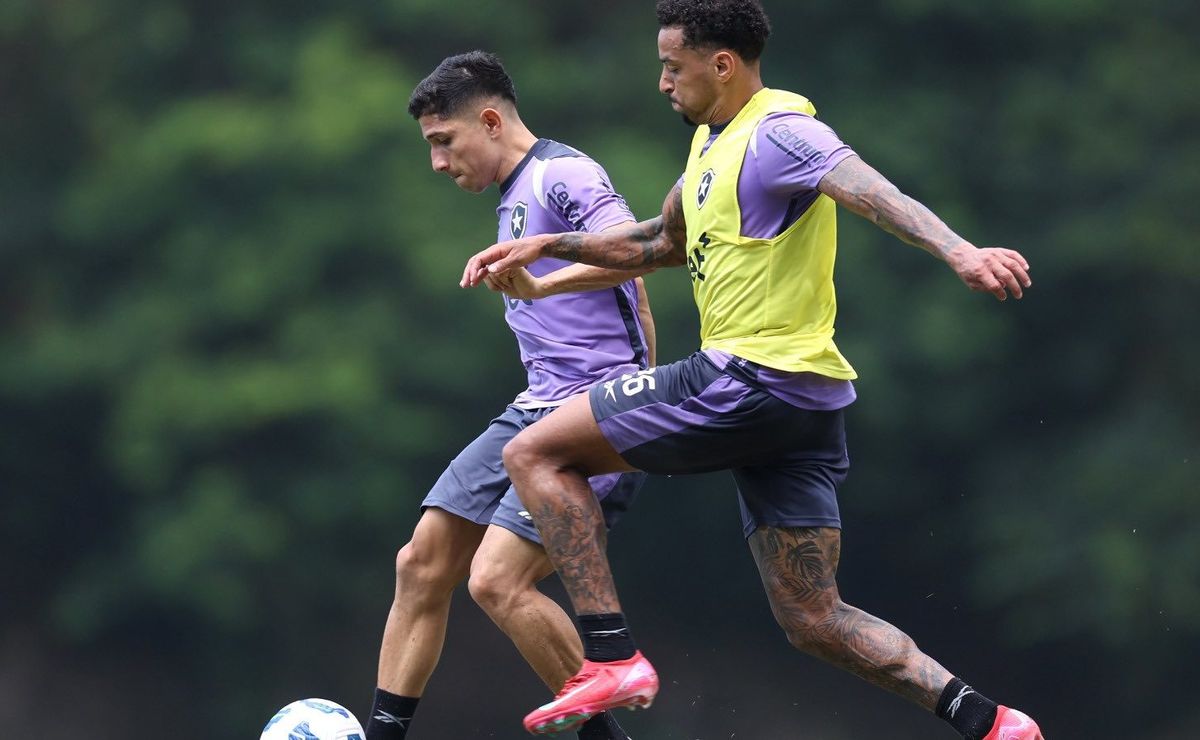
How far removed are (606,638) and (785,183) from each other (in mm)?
1072

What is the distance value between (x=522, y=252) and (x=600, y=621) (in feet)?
2.83

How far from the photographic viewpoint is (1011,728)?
142 inches

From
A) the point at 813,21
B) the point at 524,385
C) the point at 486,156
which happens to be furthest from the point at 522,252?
the point at 813,21

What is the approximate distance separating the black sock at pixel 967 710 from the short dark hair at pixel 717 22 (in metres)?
1.56

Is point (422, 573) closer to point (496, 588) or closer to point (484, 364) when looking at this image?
point (496, 588)

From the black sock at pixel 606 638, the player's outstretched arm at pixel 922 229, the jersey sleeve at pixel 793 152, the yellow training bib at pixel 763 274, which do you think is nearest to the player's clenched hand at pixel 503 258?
the yellow training bib at pixel 763 274

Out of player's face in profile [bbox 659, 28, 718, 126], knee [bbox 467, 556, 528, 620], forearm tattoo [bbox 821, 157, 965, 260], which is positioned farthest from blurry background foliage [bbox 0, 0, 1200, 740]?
forearm tattoo [bbox 821, 157, 965, 260]

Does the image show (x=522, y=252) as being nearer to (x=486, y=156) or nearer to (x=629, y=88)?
(x=486, y=156)

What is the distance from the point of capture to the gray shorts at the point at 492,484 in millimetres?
4133

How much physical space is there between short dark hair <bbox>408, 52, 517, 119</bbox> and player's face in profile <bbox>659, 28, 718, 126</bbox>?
2.82 ft

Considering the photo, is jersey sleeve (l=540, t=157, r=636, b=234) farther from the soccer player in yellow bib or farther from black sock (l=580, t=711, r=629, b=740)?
black sock (l=580, t=711, r=629, b=740)

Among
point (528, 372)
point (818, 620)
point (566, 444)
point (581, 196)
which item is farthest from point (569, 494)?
point (581, 196)

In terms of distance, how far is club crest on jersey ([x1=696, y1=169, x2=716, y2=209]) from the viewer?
3.59m

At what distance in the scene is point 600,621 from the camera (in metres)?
3.48
